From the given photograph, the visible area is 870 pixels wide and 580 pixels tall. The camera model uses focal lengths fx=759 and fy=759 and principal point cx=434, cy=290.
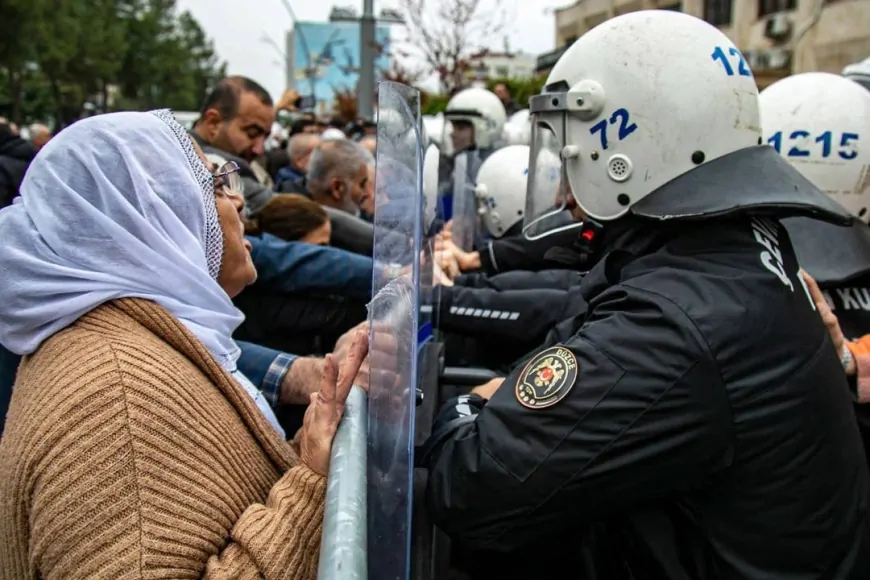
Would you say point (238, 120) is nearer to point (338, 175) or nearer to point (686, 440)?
point (338, 175)

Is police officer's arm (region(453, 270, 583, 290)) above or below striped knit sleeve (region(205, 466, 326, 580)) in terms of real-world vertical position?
above

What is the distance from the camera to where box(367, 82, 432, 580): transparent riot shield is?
1270 millimetres

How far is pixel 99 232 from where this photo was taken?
4.86 ft

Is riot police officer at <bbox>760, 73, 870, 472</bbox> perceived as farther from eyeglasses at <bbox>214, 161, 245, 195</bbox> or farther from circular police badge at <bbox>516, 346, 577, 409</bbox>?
eyeglasses at <bbox>214, 161, 245, 195</bbox>

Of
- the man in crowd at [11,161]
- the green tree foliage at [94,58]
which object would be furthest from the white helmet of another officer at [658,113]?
the green tree foliage at [94,58]

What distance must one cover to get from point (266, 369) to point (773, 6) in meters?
21.1

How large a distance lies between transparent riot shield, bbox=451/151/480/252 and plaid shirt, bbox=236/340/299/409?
2.18 metres

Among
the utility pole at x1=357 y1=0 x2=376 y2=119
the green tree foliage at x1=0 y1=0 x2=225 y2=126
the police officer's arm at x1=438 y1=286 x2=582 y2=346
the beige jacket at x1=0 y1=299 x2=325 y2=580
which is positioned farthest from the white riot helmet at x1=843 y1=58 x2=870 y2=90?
the green tree foliage at x1=0 y1=0 x2=225 y2=126

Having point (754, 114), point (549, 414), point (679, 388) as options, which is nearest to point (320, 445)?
point (549, 414)

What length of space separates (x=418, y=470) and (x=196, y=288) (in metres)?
0.64

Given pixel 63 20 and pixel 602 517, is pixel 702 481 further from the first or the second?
pixel 63 20

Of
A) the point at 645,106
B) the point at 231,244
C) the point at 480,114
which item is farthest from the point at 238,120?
the point at 480,114

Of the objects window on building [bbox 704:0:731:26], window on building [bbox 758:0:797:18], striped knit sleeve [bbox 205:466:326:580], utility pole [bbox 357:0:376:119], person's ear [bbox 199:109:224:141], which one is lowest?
striped knit sleeve [bbox 205:466:326:580]

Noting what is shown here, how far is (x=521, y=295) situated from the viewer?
3330 mm
